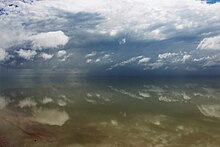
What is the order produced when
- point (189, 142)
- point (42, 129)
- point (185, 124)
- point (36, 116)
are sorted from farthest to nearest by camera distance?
point (36, 116) < point (185, 124) < point (42, 129) < point (189, 142)

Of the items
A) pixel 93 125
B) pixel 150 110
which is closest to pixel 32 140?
pixel 93 125

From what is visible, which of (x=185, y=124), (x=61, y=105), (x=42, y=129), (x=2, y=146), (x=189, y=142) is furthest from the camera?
(x=61, y=105)

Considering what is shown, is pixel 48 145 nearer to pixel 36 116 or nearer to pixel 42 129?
pixel 42 129

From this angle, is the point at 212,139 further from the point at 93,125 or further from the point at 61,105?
the point at 61,105

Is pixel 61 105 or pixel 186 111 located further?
pixel 61 105

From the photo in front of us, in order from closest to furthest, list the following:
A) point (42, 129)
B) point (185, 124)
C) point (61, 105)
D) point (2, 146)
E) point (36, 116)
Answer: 1. point (2, 146)
2. point (42, 129)
3. point (185, 124)
4. point (36, 116)
5. point (61, 105)

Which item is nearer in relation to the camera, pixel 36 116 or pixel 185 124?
pixel 185 124

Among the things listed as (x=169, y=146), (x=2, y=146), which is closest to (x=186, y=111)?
(x=169, y=146)

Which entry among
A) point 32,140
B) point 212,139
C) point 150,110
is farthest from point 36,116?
point 212,139

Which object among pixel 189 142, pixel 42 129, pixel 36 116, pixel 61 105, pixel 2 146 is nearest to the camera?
pixel 2 146
